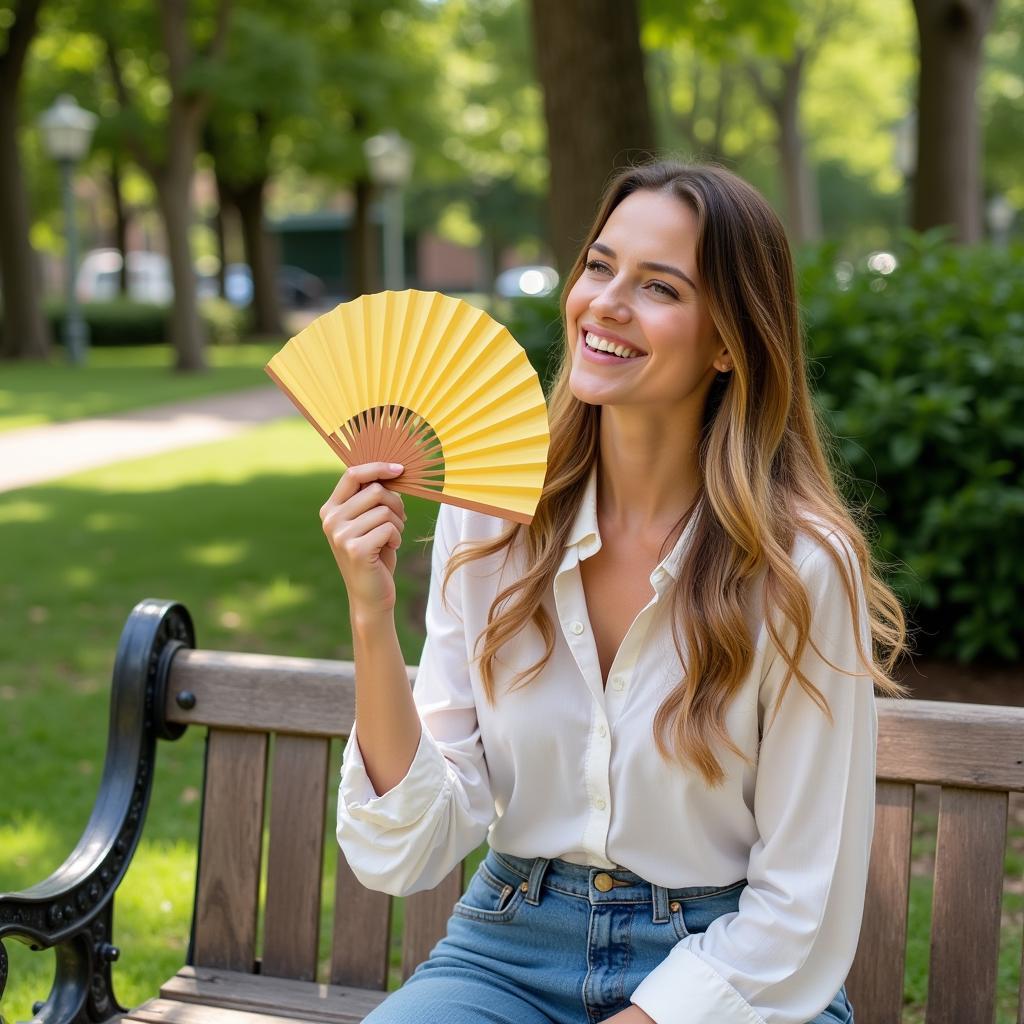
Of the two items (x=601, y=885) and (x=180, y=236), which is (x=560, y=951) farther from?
(x=180, y=236)

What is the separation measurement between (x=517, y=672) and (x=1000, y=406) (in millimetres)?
3214

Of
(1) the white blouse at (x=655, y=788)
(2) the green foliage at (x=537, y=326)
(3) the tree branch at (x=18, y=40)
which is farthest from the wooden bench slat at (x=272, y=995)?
(3) the tree branch at (x=18, y=40)

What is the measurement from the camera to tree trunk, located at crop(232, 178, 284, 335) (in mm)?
29891

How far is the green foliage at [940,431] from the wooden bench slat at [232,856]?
2748 millimetres

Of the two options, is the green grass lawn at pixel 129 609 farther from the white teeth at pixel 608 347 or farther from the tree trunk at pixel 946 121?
the tree trunk at pixel 946 121

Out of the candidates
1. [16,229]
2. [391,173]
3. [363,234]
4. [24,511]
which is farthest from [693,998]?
[363,234]

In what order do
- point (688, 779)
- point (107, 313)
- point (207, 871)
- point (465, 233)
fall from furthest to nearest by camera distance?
point (465, 233) → point (107, 313) → point (207, 871) → point (688, 779)

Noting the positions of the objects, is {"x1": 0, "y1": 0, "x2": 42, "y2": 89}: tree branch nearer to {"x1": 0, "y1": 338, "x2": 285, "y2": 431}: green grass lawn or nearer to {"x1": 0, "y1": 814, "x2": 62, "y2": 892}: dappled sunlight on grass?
{"x1": 0, "y1": 338, "x2": 285, "y2": 431}: green grass lawn

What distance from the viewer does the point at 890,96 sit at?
3412 cm

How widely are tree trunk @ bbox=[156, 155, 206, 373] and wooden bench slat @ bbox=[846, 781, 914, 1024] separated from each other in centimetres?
1831

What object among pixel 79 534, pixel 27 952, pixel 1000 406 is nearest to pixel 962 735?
pixel 27 952

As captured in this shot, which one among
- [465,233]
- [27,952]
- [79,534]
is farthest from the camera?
[465,233]

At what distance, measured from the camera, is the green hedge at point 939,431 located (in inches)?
193

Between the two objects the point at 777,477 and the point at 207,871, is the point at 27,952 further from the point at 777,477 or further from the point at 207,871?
the point at 777,477
